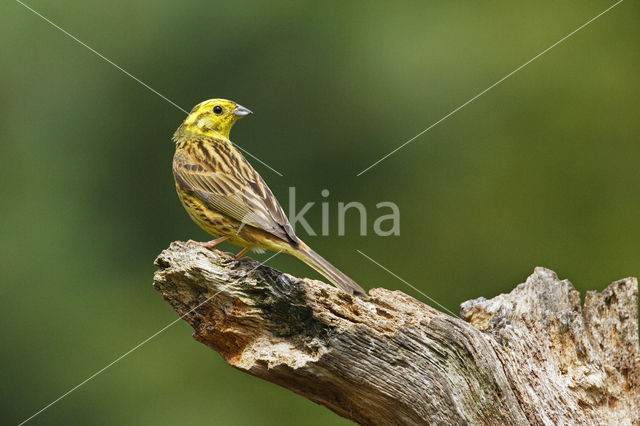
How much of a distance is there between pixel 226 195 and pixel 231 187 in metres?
0.16

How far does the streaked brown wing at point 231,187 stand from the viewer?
613cm

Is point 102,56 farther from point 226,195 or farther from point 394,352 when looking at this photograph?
point 394,352

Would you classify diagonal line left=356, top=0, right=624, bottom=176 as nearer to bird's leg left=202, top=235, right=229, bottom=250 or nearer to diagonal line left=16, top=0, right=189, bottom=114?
diagonal line left=16, top=0, right=189, bottom=114

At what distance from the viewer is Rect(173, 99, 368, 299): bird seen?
19.6 ft

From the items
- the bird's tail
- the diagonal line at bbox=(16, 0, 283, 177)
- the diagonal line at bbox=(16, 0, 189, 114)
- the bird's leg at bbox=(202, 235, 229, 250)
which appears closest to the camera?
the bird's tail

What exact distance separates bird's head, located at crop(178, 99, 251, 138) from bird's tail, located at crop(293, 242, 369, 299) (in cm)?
→ 203

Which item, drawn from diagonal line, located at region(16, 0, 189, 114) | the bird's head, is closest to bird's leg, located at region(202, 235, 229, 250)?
the bird's head

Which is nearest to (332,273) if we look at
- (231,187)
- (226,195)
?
(226,195)

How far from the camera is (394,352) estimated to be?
479 cm

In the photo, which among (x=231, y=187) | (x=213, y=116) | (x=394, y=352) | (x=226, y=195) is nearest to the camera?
(x=394, y=352)

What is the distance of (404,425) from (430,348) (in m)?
0.48

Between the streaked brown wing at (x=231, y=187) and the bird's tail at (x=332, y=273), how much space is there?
0.18 m

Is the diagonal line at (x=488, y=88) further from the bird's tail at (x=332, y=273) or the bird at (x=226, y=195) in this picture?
the bird's tail at (x=332, y=273)

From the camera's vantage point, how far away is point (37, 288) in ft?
38.0
